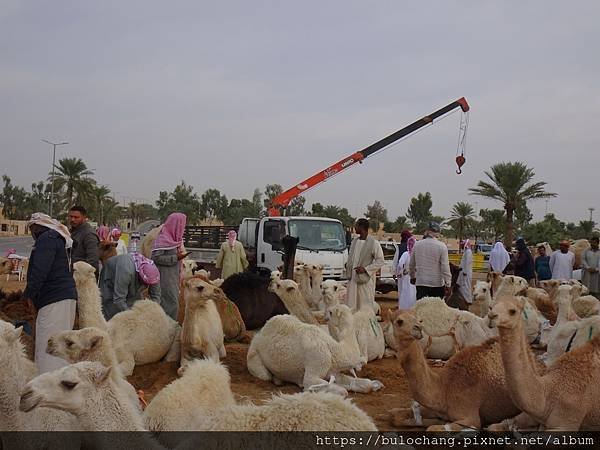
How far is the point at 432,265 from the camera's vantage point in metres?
8.61

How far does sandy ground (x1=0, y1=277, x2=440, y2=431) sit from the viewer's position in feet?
19.0

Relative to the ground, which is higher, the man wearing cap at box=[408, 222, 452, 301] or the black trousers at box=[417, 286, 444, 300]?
the man wearing cap at box=[408, 222, 452, 301]

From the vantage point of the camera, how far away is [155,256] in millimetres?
8062

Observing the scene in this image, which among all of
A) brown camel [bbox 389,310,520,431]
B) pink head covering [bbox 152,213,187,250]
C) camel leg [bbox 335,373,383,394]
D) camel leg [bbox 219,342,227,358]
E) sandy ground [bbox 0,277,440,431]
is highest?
pink head covering [bbox 152,213,187,250]

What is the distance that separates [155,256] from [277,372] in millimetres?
2654

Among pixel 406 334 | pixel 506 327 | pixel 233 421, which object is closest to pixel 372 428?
pixel 233 421

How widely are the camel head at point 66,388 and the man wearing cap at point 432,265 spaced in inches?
233

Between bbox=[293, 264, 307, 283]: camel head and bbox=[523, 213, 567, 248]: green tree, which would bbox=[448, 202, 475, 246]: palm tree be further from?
bbox=[293, 264, 307, 283]: camel head

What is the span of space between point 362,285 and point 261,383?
2.92m

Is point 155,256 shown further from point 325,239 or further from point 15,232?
point 15,232

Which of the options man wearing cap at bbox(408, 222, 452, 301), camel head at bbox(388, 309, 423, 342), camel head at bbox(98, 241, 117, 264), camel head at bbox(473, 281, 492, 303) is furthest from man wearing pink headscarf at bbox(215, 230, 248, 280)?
camel head at bbox(388, 309, 423, 342)

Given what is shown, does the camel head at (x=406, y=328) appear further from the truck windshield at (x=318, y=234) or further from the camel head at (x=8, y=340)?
the truck windshield at (x=318, y=234)

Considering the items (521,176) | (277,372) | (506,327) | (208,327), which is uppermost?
(521,176)

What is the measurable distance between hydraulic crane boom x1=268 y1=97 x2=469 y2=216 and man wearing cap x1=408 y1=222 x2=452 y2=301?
35.8ft
